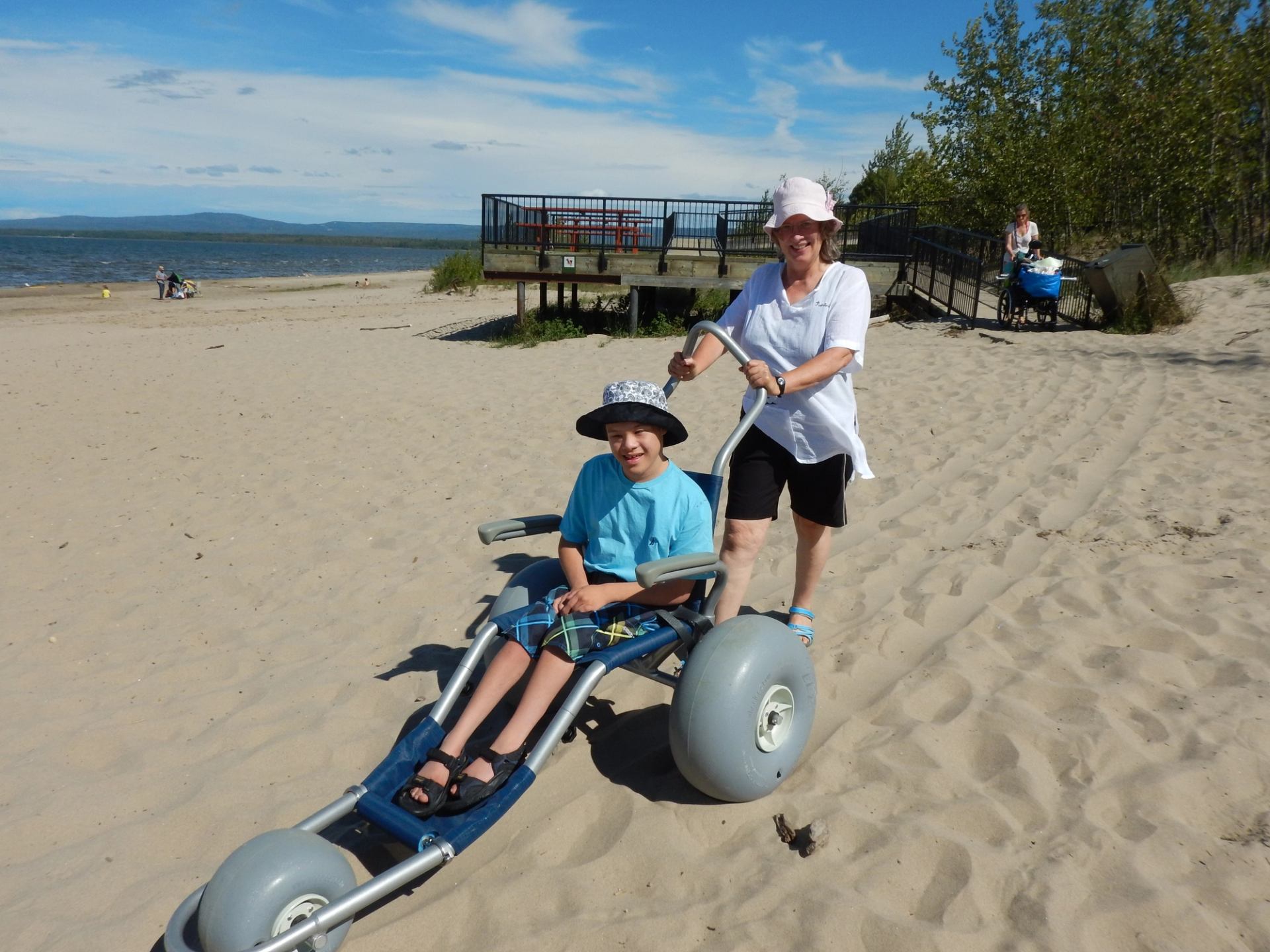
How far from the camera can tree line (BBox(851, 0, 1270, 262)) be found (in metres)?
18.5

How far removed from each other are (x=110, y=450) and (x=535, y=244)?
386 inches

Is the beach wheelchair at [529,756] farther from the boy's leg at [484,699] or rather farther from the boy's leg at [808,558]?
the boy's leg at [808,558]

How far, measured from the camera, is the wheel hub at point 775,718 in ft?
9.78

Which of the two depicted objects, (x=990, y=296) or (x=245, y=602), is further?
(x=990, y=296)

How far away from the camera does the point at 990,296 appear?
16.5m

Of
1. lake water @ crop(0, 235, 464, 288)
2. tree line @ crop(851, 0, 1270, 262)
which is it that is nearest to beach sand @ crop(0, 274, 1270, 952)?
tree line @ crop(851, 0, 1270, 262)

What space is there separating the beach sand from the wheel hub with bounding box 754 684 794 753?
0.17m

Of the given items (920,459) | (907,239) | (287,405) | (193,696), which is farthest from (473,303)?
(193,696)

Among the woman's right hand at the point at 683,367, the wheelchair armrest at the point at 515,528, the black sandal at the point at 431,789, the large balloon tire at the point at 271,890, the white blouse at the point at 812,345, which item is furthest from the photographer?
the woman's right hand at the point at 683,367

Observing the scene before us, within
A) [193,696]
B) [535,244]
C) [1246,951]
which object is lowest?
[193,696]

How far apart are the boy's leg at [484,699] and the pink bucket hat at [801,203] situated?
1767 mm

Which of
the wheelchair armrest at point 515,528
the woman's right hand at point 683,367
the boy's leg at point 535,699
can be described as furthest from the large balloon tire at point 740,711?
the woman's right hand at point 683,367

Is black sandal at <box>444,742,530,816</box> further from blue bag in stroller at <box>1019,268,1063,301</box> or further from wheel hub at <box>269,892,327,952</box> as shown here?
blue bag in stroller at <box>1019,268,1063,301</box>

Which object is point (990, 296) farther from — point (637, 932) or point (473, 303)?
point (637, 932)
